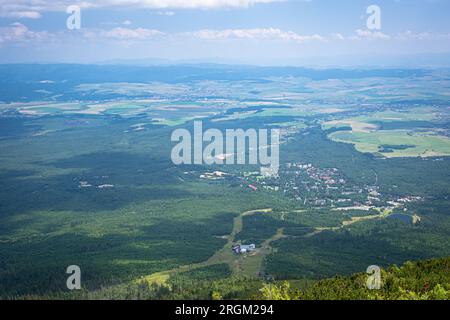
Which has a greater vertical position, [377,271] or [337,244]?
[377,271]

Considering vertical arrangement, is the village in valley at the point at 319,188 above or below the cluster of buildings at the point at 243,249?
above

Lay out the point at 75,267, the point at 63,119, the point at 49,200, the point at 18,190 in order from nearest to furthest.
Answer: the point at 75,267, the point at 49,200, the point at 18,190, the point at 63,119

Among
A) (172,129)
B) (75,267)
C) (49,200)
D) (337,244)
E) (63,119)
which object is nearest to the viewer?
(75,267)

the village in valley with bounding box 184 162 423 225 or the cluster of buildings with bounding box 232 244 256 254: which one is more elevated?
the village in valley with bounding box 184 162 423 225

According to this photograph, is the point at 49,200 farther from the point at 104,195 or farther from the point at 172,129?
the point at 172,129

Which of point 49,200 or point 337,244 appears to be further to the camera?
point 49,200

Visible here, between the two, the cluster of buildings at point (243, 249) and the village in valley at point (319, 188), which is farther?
the village in valley at point (319, 188)

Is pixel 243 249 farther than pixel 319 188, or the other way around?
pixel 319 188

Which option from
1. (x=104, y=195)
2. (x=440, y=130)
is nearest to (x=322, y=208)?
(x=104, y=195)

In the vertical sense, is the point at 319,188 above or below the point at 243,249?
above

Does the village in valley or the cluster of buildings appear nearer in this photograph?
the cluster of buildings
